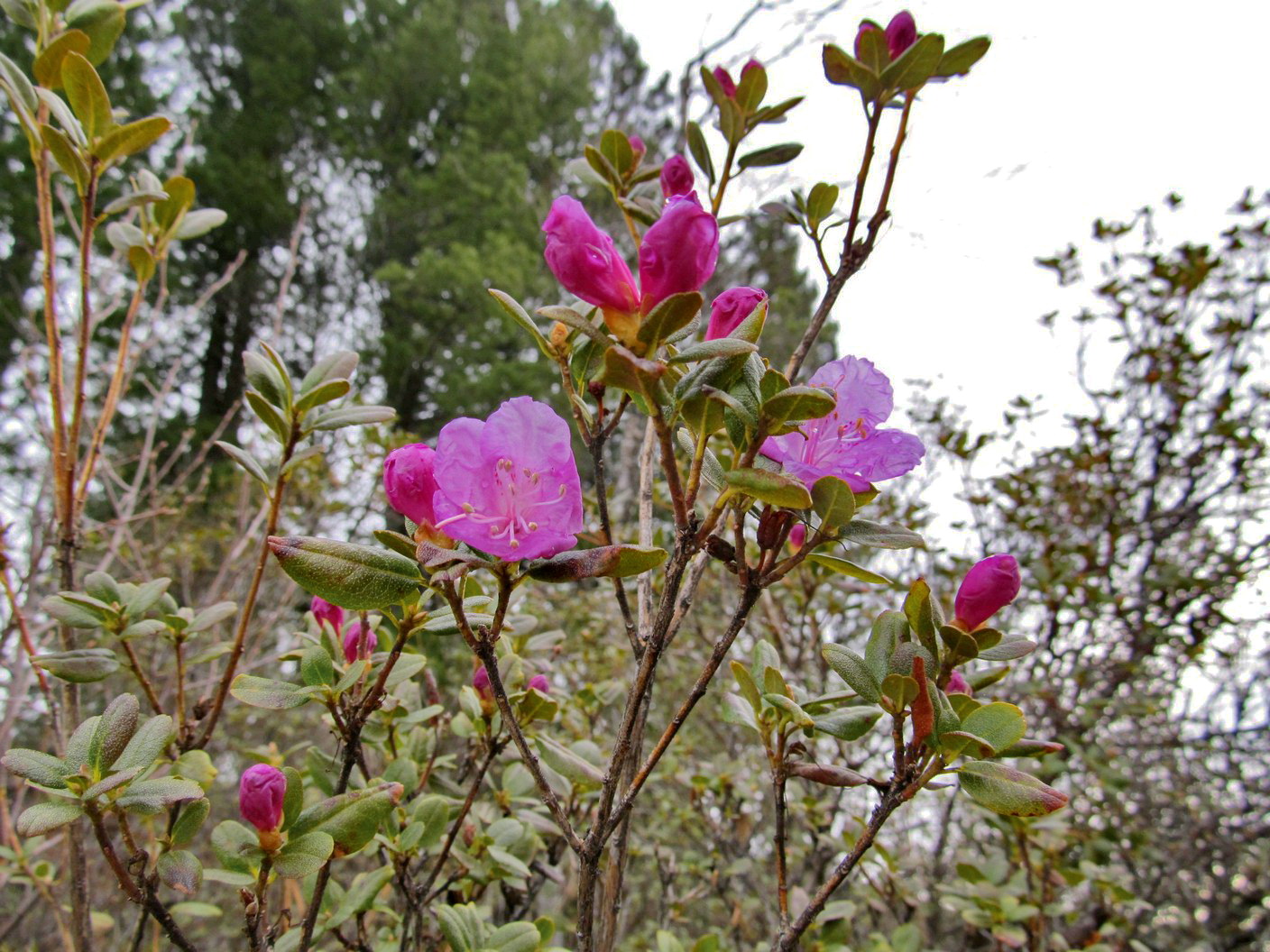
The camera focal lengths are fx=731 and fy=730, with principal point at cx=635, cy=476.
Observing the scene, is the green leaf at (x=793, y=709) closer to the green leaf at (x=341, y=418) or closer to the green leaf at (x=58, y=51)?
the green leaf at (x=341, y=418)

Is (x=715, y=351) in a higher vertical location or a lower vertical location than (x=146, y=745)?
higher

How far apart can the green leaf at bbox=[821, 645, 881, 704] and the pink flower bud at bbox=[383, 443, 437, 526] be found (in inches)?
15.9

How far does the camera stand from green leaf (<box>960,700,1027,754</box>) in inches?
26.1

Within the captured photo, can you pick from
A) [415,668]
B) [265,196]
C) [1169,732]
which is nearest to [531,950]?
[415,668]

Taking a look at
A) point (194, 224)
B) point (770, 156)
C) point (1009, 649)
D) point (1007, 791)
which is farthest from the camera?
point (194, 224)

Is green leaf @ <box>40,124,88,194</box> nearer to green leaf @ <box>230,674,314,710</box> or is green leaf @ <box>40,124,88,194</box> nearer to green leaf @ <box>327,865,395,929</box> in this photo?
green leaf @ <box>230,674,314,710</box>

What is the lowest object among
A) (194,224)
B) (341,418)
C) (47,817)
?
(47,817)

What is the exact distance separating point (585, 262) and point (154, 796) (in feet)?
1.99

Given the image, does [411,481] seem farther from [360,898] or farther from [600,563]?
[360,898]

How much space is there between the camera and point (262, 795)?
68cm

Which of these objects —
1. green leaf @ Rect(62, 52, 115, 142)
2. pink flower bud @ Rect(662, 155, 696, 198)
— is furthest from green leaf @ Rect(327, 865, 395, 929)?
green leaf @ Rect(62, 52, 115, 142)

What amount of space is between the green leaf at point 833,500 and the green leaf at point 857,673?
171 mm

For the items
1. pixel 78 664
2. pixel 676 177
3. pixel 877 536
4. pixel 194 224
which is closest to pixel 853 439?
pixel 877 536

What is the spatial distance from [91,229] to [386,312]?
8093 mm
